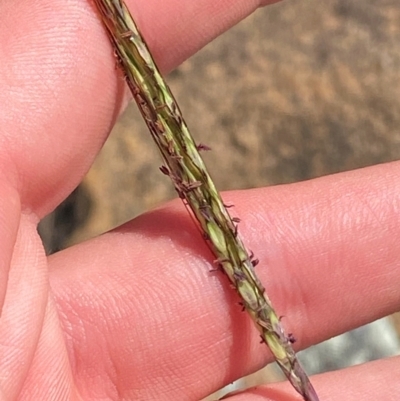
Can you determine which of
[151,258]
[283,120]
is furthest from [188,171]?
[283,120]

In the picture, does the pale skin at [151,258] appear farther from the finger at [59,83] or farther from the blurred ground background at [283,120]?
the blurred ground background at [283,120]

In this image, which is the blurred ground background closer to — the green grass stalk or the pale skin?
the pale skin

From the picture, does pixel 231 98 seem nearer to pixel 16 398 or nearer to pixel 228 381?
pixel 228 381

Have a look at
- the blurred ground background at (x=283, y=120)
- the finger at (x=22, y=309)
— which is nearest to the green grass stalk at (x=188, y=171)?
the finger at (x=22, y=309)

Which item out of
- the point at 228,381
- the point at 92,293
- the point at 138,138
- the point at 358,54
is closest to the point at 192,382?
the point at 228,381

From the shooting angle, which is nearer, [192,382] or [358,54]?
[192,382]

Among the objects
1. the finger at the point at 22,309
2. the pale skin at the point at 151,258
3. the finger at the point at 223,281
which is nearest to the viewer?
the finger at the point at 22,309
